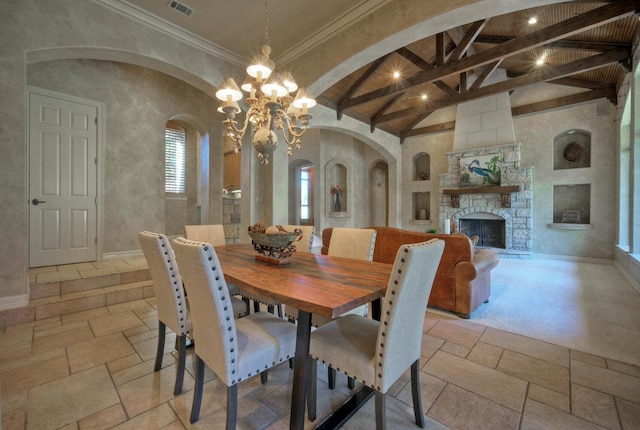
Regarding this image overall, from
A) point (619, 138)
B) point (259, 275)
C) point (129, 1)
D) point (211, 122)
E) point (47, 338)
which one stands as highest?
point (129, 1)

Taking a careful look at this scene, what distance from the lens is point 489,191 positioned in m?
6.47

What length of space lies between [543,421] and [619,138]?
6149 millimetres

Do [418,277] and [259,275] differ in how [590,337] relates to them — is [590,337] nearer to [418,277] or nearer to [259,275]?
[418,277]

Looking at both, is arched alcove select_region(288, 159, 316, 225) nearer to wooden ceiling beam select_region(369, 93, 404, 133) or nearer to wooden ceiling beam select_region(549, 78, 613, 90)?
wooden ceiling beam select_region(369, 93, 404, 133)

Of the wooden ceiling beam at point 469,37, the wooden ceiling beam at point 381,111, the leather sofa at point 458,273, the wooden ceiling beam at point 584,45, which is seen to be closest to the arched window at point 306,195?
the wooden ceiling beam at point 381,111

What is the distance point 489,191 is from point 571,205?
165cm

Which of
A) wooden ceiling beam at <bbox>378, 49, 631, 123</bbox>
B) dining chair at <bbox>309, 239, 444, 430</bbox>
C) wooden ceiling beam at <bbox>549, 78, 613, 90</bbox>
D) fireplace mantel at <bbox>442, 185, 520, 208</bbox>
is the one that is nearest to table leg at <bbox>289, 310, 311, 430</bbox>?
dining chair at <bbox>309, 239, 444, 430</bbox>

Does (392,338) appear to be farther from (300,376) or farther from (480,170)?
(480,170)

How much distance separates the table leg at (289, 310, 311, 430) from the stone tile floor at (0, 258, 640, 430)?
231mm

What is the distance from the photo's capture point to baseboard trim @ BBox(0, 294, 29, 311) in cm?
252

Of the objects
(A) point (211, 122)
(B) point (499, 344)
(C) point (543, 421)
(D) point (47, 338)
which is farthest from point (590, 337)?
(A) point (211, 122)

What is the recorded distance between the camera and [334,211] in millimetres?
8367

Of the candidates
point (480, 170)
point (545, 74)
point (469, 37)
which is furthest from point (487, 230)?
point (469, 37)

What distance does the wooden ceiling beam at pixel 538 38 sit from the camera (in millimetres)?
3104
